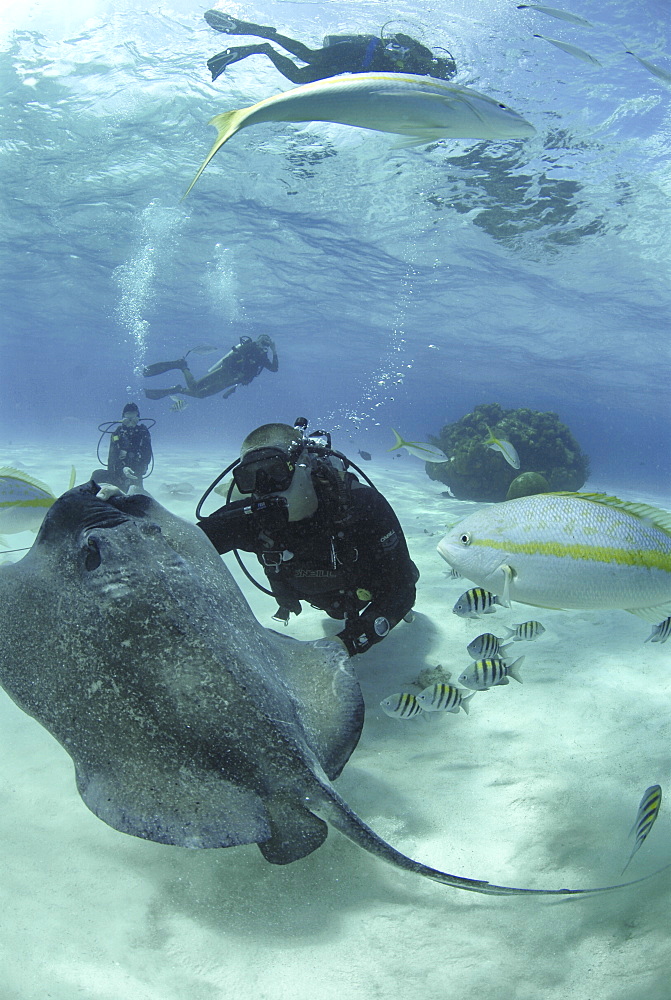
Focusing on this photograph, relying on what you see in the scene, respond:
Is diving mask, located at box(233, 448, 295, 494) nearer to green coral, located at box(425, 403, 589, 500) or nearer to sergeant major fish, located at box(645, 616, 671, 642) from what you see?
sergeant major fish, located at box(645, 616, 671, 642)

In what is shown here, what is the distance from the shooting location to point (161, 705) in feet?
5.54

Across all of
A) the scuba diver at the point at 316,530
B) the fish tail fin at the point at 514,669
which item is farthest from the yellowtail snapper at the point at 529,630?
the scuba diver at the point at 316,530

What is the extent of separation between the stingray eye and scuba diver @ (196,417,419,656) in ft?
5.05

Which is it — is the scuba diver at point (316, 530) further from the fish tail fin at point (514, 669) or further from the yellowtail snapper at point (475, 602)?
the fish tail fin at point (514, 669)

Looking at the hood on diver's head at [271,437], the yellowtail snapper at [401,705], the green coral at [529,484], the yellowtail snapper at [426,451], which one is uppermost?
the hood on diver's head at [271,437]

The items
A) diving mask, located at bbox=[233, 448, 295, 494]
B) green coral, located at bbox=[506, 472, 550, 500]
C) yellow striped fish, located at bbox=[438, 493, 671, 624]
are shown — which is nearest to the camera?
yellow striped fish, located at bbox=[438, 493, 671, 624]

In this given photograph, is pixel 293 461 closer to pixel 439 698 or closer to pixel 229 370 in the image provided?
pixel 439 698

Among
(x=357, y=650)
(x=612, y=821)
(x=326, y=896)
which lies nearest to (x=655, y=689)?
(x=612, y=821)

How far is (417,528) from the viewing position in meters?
10.8

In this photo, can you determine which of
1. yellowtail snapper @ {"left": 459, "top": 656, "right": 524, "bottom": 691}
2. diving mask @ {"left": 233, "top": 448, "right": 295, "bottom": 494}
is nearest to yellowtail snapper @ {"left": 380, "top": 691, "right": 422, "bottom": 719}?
yellowtail snapper @ {"left": 459, "top": 656, "right": 524, "bottom": 691}

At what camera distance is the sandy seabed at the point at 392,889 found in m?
1.72

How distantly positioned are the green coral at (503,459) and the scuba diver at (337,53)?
918 centimetres

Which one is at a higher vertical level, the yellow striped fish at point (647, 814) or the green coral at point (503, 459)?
the yellow striped fish at point (647, 814)

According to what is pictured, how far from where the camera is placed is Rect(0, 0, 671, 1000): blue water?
1.88 m
